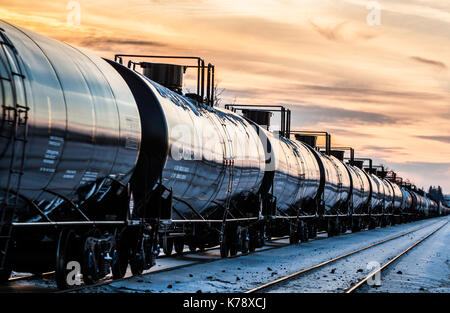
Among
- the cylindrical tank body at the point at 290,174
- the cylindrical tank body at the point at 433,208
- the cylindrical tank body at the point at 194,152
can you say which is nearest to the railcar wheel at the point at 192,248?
the cylindrical tank body at the point at 194,152

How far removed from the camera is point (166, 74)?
1788 cm

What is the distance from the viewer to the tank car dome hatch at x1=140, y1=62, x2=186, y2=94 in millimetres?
17781

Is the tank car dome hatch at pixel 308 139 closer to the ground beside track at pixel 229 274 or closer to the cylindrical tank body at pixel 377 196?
the cylindrical tank body at pixel 377 196

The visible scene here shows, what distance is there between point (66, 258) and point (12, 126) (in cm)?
319

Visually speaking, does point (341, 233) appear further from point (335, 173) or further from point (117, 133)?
point (117, 133)

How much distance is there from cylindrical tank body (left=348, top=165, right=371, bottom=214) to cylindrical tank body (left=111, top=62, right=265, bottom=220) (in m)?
20.2

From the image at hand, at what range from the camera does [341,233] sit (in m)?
39.6

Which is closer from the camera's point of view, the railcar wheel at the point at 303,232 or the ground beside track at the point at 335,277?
the ground beside track at the point at 335,277

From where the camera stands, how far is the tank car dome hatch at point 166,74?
17.8 meters

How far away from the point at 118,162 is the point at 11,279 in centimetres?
337

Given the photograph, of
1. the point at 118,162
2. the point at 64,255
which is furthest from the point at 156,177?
the point at 64,255

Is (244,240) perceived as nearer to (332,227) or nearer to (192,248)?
(192,248)

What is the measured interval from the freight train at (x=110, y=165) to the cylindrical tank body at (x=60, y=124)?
20mm

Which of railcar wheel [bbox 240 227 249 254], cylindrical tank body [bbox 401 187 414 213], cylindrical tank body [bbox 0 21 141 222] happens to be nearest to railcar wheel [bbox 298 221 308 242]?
railcar wheel [bbox 240 227 249 254]
